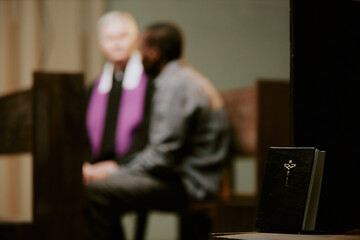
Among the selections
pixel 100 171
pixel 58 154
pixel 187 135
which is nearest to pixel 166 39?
pixel 187 135

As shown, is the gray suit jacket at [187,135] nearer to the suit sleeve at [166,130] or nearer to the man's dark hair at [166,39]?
the suit sleeve at [166,130]

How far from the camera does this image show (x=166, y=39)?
3.18 m

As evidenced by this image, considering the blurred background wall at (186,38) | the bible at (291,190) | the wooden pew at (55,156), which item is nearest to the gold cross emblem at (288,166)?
the bible at (291,190)

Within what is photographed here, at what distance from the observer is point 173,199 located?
2.92 metres

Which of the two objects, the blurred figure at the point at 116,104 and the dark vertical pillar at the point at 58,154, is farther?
the blurred figure at the point at 116,104

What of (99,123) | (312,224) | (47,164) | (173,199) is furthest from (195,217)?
(312,224)

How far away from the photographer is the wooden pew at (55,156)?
2.28m

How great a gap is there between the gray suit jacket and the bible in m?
1.65

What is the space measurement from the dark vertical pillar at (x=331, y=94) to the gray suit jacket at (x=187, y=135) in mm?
1569

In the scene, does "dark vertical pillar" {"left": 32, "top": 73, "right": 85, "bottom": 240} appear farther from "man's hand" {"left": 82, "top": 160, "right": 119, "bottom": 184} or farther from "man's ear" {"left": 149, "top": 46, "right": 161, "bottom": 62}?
"man's ear" {"left": 149, "top": 46, "right": 161, "bottom": 62}

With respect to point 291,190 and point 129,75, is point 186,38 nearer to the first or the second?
point 129,75

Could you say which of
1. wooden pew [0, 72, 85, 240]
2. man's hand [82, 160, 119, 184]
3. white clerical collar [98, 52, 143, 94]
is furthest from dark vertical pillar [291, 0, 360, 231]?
white clerical collar [98, 52, 143, 94]

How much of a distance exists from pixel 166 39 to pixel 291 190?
6.61 ft

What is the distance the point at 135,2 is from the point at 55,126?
2263mm
